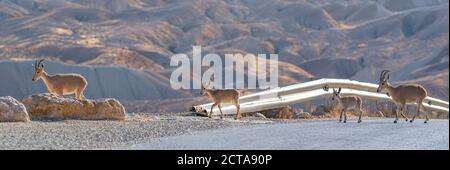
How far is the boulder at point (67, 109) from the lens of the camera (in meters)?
16.4

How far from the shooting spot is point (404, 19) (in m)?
139

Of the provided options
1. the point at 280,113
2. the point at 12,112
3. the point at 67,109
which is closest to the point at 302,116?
the point at 280,113

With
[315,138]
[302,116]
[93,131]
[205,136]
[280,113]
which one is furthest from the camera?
[280,113]

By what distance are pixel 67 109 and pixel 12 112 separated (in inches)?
49.8

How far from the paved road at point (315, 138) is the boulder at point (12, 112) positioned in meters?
3.51

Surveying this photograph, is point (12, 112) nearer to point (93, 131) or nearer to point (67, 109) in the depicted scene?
point (67, 109)

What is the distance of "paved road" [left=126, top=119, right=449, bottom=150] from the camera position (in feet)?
36.1

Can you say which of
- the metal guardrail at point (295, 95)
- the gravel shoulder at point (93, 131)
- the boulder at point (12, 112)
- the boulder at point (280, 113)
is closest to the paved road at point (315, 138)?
the gravel shoulder at point (93, 131)

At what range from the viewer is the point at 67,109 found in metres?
16.4

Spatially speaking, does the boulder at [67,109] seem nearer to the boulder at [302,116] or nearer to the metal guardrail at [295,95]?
the metal guardrail at [295,95]

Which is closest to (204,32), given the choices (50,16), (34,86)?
(50,16)
